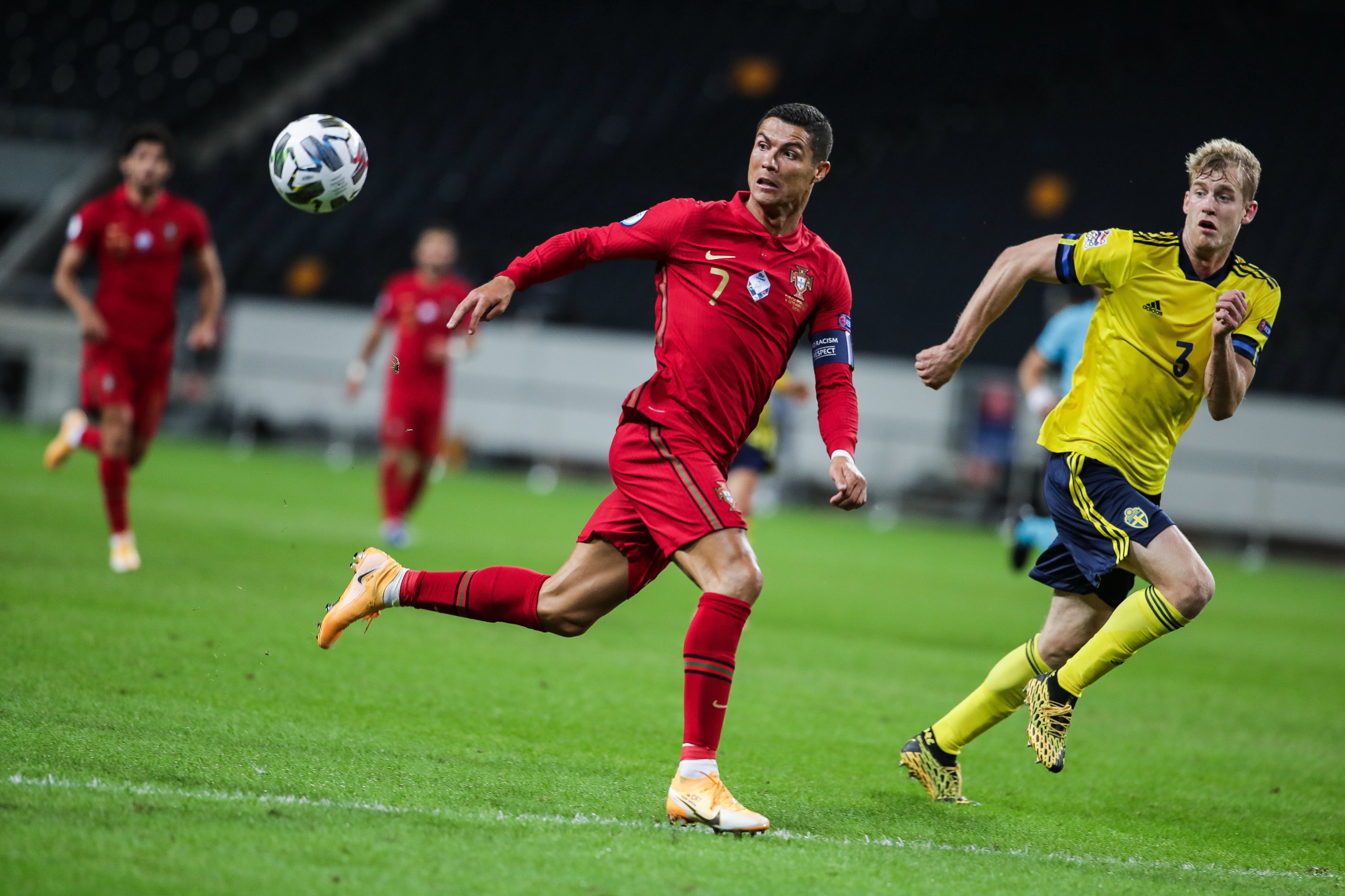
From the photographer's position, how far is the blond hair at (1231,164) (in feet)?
15.8

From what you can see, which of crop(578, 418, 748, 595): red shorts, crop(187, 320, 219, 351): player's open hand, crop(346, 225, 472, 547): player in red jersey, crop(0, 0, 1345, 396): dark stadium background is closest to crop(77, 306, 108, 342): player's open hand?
crop(187, 320, 219, 351): player's open hand

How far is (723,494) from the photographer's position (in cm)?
445

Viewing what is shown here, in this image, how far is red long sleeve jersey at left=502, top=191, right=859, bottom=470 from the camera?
4.61 metres

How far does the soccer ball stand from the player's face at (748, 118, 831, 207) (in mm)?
1765

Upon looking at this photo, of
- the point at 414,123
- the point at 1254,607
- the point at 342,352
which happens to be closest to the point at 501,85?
the point at 414,123

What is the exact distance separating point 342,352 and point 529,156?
6803 mm

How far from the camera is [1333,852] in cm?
472

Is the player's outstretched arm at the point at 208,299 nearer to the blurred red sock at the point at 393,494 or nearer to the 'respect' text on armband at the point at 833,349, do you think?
the blurred red sock at the point at 393,494

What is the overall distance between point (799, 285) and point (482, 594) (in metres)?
1.52

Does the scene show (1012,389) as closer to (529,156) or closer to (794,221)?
(529,156)

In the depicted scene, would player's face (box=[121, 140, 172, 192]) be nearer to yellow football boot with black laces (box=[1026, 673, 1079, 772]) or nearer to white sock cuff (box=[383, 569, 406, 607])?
white sock cuff (box=[383, 569, 406, 607])

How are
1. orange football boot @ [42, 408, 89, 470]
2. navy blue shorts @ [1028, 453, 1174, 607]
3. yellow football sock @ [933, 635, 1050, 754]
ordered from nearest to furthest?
navy blue shorts @ [1028, 453, 1174, 607]
yellow football sock @ [933, 635, 1050, 754]
orange football boot @ [42, 408, 89, 470]

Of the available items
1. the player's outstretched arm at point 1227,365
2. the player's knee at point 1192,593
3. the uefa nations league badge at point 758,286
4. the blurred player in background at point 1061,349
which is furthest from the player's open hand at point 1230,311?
the blurred player in background at point 1061,349

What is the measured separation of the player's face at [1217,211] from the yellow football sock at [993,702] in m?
1.55
